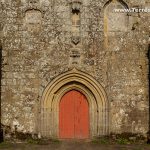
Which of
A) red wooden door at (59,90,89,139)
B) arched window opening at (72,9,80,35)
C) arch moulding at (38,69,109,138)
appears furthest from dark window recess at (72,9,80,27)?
red wooden door at (59,90,89,139)

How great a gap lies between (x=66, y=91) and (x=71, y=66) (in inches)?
33.4

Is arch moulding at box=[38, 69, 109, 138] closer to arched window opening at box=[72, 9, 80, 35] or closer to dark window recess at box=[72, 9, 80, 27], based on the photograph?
arched window opening at box=[72, 9, 80, 35]

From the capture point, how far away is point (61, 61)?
13.2m

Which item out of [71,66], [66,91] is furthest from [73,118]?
[71,66]

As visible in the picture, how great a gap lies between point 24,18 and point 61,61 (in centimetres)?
185

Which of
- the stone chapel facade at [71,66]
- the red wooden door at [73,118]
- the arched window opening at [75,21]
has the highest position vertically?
the arched window opening at [75,21]

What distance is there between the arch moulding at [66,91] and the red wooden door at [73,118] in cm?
15

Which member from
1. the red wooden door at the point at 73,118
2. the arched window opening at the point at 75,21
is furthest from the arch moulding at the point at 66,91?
the arched window opening at the point at 75,21

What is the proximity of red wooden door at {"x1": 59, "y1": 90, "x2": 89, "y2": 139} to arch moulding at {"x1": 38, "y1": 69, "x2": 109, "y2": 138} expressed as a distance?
153mm

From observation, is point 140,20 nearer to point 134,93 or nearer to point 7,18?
point 134,93

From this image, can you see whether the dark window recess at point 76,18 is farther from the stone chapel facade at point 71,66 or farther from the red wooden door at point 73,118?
the red wooden door at point 73,118

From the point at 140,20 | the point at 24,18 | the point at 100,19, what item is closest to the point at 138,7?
the point at 140,20

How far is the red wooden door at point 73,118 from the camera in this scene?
43.7 ft

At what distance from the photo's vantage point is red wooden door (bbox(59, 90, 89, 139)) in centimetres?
1331
